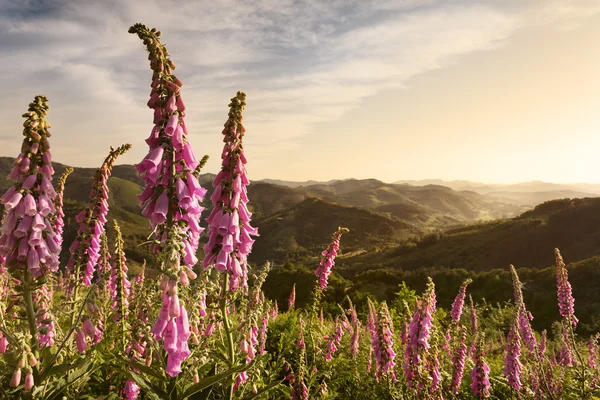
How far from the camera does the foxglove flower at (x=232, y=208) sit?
12.7 ft

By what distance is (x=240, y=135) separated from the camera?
414cm

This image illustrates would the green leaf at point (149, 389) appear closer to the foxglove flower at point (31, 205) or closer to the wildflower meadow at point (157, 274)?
the wildflower meadow at point (157, 274)

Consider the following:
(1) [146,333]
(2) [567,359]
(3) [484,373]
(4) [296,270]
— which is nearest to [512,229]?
(4) [296,270]

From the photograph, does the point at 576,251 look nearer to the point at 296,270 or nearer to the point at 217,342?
the point at 296,270

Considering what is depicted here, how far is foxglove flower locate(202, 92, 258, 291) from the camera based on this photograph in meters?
3.86

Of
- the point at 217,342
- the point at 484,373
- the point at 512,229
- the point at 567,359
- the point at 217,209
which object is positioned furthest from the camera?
the point at 512,229

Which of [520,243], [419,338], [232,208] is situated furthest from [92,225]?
[520,243]

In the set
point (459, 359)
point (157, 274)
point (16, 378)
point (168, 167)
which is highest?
point (168, 167)

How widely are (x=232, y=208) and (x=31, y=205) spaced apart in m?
1.98

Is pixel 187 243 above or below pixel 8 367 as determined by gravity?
above

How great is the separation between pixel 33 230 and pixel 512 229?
321 feet

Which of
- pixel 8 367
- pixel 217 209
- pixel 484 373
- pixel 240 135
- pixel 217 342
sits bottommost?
pixel 484 373

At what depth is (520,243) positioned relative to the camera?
254 ft

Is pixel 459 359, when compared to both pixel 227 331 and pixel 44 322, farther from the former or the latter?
pixel 44 322
